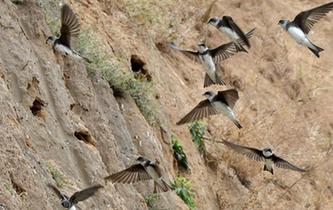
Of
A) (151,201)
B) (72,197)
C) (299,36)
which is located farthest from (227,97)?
(72,197)

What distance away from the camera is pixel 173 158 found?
12.6 m

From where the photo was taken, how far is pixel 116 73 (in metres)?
11.4

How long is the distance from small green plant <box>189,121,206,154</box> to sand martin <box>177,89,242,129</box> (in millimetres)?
3427

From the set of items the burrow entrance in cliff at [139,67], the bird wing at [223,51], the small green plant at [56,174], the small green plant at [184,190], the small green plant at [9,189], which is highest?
the small green plant at [9,189]

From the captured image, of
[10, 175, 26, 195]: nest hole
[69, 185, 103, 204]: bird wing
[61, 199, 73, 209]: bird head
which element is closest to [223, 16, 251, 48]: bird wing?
[69, 185, 103, 204]: bird wing

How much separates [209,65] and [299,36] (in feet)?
3.04

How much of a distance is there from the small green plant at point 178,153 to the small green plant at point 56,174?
4076 mm

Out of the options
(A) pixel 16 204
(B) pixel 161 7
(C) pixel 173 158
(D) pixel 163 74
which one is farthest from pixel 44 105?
(B) pixel 161 7

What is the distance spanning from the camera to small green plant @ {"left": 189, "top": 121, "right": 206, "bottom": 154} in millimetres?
13983

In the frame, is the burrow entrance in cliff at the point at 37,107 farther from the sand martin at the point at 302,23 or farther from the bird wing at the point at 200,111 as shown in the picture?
the sand martin at the point at 302,23

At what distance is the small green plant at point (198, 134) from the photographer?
13983 mm

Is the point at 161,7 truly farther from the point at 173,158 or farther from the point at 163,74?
the point at 173,158

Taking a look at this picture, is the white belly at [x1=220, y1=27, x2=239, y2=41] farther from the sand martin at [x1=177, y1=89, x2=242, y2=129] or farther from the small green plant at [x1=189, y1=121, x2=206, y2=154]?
the small green plant at [x1=189, y1=121, x2=206, y2=154]

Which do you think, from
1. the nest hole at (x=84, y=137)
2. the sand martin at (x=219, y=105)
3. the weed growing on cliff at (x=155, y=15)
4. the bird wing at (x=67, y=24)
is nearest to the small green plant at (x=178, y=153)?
the weed growing on cliff at (x=155, y=15)
